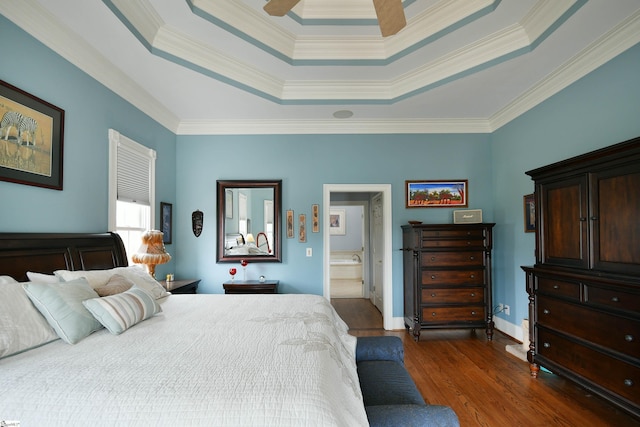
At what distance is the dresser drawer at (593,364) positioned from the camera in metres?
1.95

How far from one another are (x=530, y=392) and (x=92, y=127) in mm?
4209

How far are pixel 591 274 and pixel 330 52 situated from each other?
2845 mm

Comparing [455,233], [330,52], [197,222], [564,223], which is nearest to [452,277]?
[455,233]

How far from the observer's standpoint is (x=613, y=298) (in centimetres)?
208

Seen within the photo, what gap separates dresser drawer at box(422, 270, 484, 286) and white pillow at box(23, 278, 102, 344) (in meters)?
3.27

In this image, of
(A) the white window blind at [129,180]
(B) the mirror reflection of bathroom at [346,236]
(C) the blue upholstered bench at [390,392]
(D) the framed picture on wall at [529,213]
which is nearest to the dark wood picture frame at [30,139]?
(A) the white window blind at [129,180]

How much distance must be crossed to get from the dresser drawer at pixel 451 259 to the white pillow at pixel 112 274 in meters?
2.81

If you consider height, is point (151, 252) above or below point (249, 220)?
below

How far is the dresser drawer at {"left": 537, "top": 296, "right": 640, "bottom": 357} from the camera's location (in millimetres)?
1973

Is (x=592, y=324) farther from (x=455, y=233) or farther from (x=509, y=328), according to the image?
(x=509, y=328)

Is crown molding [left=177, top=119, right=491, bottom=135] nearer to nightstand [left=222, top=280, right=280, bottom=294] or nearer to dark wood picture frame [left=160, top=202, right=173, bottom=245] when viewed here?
dark wood picture frame [left=160, top=202, right=173, bottom=245]

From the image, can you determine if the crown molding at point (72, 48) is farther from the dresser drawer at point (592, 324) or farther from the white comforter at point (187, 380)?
the dresser drawer at point (592, 324)

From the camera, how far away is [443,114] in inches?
164

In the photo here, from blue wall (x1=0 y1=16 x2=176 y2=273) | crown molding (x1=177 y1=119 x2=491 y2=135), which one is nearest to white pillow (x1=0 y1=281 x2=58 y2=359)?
blue wall (x1=0 y1=16 x2=176 y2=273)
